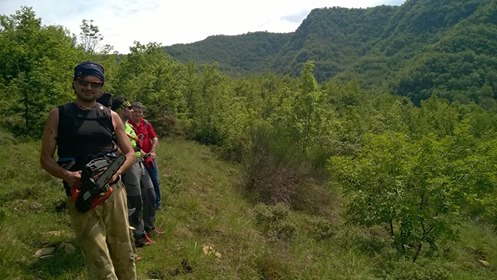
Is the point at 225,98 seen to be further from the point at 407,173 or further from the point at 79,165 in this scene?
the point at 79,165

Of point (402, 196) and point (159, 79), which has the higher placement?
point (159, 79)

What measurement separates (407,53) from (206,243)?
479 feet

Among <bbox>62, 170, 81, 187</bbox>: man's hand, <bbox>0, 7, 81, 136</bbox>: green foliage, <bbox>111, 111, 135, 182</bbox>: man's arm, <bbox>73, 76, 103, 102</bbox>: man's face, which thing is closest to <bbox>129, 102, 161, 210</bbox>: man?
<bbox>111, 111, 135, 182</bbox>: man's arm

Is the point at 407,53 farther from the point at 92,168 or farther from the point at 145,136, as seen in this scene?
the point at 92,168

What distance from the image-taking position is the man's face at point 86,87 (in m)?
3.14

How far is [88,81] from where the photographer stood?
3146 millimetres

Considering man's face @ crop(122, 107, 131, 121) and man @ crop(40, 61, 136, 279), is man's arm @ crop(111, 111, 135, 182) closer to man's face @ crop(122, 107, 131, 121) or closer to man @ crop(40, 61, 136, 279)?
man @ crop(40, 61, 136, 279)

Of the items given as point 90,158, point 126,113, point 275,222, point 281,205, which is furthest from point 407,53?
point 90,158

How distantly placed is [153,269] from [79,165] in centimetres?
218

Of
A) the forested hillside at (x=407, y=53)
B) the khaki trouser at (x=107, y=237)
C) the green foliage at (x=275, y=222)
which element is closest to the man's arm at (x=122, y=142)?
the khaki trouser at (x=107, y=237)

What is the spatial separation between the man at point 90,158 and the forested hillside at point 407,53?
81.4 meters

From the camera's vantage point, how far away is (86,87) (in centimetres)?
315

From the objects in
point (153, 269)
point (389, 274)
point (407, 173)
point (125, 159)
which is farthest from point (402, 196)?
point (125, 159)

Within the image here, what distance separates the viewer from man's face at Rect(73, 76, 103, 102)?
314 cm
